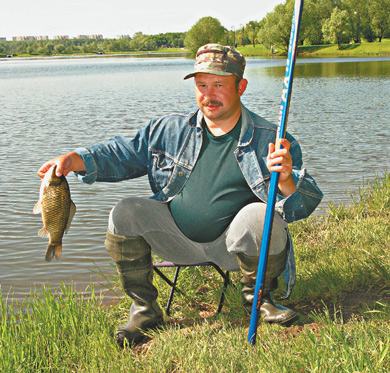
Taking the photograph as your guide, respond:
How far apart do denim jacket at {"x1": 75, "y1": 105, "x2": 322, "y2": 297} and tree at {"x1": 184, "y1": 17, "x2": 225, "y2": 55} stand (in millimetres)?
103418

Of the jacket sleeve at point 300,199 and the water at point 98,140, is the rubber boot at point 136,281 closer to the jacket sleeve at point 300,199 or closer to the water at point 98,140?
the jacket sleeve at point 300,199

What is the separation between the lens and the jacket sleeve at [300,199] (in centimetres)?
294

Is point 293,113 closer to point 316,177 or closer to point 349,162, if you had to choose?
point 349,162

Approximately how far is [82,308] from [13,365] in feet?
2.29

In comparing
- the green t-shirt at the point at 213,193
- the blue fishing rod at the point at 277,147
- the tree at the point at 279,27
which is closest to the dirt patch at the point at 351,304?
the blue fishing rod at the point at 277,147

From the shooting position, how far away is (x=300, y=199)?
2.98 metres

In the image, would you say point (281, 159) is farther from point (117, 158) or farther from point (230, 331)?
point (117, 158)

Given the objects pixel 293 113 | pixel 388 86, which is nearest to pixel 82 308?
pixel 293 113

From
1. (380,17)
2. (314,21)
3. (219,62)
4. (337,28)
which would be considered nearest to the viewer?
(219,62)

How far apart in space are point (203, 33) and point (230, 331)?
110m

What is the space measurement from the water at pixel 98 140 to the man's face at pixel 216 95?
6.74 feet

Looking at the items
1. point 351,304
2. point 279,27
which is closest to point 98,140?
point 351,304

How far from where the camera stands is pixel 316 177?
344 inches

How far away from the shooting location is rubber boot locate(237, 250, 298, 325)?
120 inches
